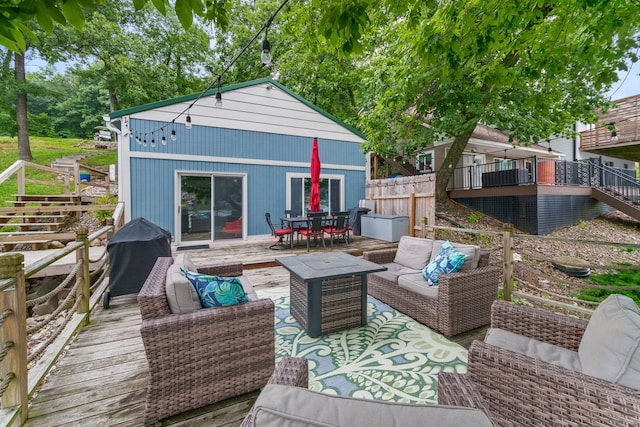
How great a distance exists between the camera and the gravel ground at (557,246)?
5934 mm

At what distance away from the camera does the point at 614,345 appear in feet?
4.56

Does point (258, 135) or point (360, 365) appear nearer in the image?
point (360, 365)

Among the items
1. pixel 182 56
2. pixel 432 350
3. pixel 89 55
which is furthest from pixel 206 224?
pixel 182 56

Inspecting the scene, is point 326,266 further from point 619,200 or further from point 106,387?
point 619,200

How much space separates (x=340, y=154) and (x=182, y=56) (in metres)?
12.6

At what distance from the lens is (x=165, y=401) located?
73.5 inches

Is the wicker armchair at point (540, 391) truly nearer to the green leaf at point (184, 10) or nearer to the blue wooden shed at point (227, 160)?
the green leaf at point (184, 10)

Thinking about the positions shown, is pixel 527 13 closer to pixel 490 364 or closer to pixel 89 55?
pixel 490 364

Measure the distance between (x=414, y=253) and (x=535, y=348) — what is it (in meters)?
2.04

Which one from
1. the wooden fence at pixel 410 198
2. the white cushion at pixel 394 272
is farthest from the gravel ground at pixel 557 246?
the white cushion at pixel 394 272

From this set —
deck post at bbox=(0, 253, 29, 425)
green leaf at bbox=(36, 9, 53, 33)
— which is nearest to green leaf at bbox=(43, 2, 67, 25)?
green leaf at bbox=(36, 9, 53, 33)

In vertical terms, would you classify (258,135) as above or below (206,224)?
above

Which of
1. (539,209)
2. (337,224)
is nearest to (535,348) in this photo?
(337,224)

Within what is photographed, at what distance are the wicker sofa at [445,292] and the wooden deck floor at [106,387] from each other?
22 centimetres
